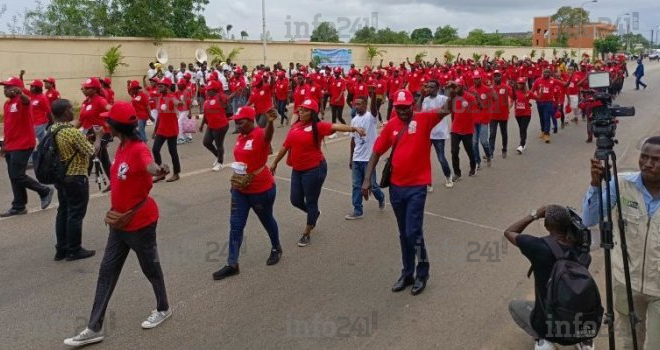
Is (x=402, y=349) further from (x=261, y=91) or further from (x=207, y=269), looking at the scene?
(x=261, y=91)

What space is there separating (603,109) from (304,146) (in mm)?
3389

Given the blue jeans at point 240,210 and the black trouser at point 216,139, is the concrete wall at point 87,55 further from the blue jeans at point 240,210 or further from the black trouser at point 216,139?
the blue jeans at point 240,210

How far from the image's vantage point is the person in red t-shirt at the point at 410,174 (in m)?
4.86

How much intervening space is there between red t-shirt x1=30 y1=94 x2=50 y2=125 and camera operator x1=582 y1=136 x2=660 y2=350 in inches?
323

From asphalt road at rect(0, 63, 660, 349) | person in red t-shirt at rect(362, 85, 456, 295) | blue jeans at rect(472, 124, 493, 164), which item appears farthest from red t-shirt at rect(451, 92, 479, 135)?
person in red t-shirt at rect(362, 85, 456, 295)

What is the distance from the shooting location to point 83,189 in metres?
5.88

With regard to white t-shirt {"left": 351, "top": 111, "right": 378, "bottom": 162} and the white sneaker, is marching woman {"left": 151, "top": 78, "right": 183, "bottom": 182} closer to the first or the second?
white t-shirt {"left": 351, "top": 111, "right": 378, "bottom": 162}

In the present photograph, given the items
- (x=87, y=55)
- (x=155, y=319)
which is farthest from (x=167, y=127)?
(x=87, y=55)

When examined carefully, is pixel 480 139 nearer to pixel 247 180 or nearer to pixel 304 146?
pixel 304 146

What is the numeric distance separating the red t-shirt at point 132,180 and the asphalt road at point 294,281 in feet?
3.07

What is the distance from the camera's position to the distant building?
7006cm

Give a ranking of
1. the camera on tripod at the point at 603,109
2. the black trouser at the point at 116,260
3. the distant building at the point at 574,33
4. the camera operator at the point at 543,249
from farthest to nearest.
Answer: the distant building at the point at 574,33 < the black trouser at the point at 116,260 < the camera operator at the point at 543,249 < the camera on tripod at the point at 603,109

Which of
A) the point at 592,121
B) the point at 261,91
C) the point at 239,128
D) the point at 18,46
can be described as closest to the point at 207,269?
the point at 239,128

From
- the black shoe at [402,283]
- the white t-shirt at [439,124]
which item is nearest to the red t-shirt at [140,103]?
the white t-shirt at [439,124]
